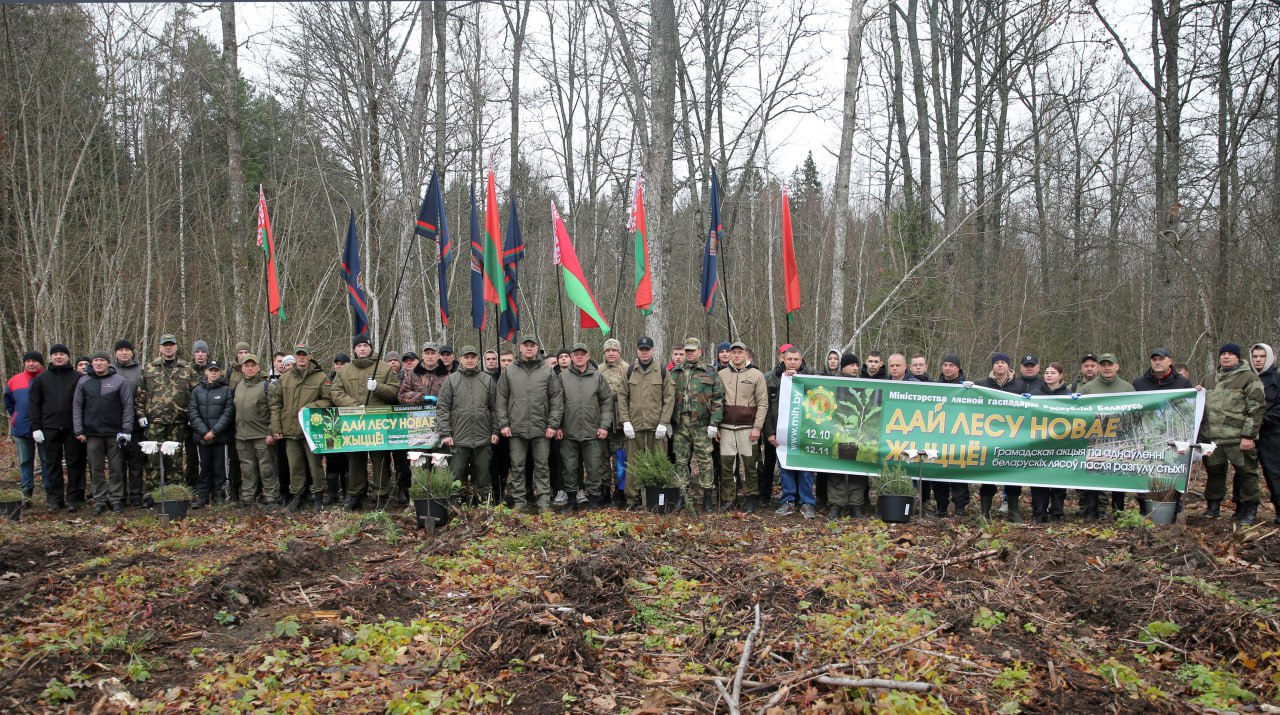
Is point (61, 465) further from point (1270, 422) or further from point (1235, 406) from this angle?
point (1270, 422)

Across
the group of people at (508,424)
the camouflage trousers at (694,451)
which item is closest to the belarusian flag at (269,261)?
the group of people at (508,424)

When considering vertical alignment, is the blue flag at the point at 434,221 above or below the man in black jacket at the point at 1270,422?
above

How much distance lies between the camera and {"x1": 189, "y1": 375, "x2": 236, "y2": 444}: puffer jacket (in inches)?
420

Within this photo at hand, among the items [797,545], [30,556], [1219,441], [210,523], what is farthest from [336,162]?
[1219,441]

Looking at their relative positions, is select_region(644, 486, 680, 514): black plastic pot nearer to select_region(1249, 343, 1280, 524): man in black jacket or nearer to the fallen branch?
the fallen branch

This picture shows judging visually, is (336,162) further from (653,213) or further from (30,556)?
(30,556)

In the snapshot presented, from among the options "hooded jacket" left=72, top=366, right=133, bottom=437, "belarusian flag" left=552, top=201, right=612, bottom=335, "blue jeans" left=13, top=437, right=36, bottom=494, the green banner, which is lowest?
"blue jeans" left=13, top=437, right=36, bottom=494

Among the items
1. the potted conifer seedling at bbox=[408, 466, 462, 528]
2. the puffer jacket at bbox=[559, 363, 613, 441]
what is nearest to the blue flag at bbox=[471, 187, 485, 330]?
the puffer jacket at bbox=[559, 363, 613, 441]

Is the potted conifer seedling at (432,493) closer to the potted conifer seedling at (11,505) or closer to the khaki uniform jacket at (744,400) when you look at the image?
the khaki uniform jacket at (744,400)

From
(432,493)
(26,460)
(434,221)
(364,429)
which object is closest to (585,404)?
(432,493)

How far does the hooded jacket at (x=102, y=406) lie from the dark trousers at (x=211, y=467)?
1039 millimetres

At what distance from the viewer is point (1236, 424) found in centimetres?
857

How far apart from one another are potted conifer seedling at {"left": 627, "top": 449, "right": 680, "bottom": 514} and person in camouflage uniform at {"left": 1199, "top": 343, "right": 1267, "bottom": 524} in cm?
605

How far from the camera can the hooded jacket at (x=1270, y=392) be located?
8.46 m
